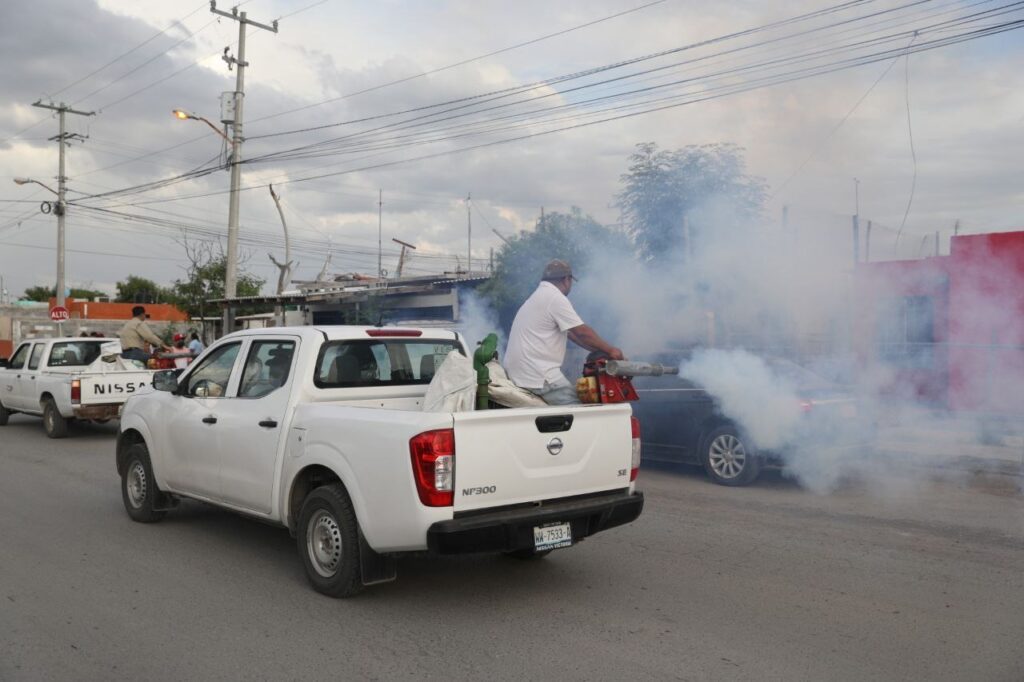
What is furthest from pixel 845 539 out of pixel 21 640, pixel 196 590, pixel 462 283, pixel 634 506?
pixel 462 283

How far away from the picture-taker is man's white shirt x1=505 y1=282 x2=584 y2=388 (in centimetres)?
626

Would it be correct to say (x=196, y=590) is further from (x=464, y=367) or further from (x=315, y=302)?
(x=315, y=302)

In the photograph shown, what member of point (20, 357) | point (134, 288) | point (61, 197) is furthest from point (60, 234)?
point (134, 288)

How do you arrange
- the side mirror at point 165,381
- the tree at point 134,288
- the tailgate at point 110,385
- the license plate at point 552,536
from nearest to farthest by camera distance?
the license plate at point 552,536 < the side mirror at point 165,381 < the tailgate at point 110,385 < the tree at point 134,288

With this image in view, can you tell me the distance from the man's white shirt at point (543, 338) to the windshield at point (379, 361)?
1.82ft

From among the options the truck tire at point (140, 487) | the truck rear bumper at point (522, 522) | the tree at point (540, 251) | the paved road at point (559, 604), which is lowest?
the paved road at point (559, 604)

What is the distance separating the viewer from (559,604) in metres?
5.04

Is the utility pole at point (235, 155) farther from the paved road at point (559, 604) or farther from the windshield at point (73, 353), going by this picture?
the paved road at point (559, 604)

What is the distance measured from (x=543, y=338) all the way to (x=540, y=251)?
10200 mm

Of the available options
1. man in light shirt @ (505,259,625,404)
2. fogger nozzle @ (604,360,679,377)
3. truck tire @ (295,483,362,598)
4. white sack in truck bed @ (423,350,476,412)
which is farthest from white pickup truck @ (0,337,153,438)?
fogger nozzle @ (604,360,679,377)

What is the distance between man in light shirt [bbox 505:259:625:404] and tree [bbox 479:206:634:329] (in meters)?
8.37

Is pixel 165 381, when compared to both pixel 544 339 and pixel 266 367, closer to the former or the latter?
pixel 266 367

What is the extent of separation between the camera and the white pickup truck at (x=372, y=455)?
448cm

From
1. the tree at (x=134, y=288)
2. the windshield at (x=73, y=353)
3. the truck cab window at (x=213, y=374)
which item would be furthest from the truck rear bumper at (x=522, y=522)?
the tree at (x=134, y=288)
